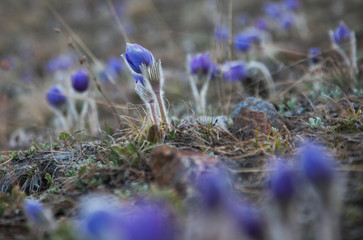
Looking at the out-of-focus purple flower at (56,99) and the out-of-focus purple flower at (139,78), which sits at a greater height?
the out-of-focus purple flower at (56,99)

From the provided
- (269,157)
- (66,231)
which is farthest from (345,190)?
(66,231)

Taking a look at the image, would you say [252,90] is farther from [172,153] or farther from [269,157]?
[172,153]

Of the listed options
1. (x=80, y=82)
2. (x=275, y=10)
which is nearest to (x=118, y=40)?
(x=275, y=10)

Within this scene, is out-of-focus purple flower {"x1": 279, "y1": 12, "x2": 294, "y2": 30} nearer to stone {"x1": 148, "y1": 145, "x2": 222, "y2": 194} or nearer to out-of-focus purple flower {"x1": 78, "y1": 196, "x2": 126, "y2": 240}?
stone {"x1": 148, "y1": 145, "x2": 222, "y2": 194}

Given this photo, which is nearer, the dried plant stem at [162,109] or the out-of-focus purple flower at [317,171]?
the out-of-focus purple flower at [317,171]

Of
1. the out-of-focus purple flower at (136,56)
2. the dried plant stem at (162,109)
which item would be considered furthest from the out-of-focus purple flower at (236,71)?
the out-of-focus purple flower at (136,56)

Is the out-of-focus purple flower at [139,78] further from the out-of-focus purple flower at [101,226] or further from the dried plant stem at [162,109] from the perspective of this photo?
the out-of-focus purple flower at [101,226]

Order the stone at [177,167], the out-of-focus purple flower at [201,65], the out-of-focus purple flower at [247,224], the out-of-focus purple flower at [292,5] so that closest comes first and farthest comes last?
the out-of-focus purple flower at [247,224], the stone at [177,167], the out-of-focus purple flower at [201,65], the out-of-focus purple flower at [292,5]
